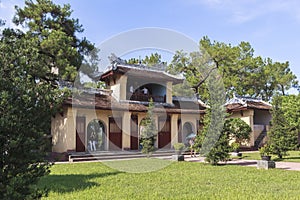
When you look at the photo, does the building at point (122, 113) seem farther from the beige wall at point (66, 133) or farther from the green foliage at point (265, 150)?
the green foliage at point (265, 150)

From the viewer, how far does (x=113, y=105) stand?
49.3 ft

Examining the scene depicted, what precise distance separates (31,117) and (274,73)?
2976 cm

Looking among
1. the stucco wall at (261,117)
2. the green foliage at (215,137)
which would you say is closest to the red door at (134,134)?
the green foliage at (215,137)

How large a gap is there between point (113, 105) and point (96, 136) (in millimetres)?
3645

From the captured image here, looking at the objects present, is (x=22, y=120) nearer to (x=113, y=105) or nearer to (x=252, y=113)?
(x=113, y=105)

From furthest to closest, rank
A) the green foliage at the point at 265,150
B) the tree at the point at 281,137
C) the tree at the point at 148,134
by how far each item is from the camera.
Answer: the tree at the point at 148,134
the tree at the point at 281,137
the green foliage at the point at 265,150

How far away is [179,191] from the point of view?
5.78 m

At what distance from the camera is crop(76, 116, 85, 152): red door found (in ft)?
46.1

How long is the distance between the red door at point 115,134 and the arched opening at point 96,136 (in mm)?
466

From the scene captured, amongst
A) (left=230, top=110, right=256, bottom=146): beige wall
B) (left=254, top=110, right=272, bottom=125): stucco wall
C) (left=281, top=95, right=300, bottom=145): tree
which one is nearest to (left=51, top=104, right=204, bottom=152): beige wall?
(left=230, top=110, right=256, bottom=146): beige wall

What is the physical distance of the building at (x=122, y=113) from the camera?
14.0m

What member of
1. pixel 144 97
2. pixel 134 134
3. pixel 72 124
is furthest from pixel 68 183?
pixel 144 97

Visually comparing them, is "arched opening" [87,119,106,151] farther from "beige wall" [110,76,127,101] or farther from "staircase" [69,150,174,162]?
"beige wall" [110,76,127,101]

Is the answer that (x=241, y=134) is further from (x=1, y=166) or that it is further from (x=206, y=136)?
(x=1, y=166)
